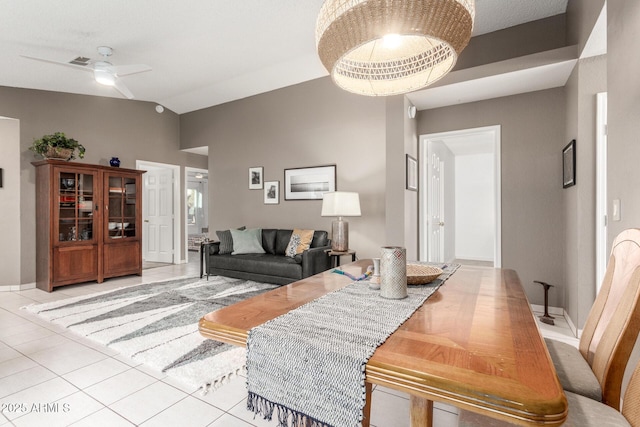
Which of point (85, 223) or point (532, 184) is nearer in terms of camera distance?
point (532, 184)

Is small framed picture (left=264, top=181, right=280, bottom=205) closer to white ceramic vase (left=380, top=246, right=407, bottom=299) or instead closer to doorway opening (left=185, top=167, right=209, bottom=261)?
white ceramic vase (left=380, top=246, right=407, bottom=299)

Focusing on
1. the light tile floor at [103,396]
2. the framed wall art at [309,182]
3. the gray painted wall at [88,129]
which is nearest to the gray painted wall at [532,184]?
the framed wall art at [309,182]

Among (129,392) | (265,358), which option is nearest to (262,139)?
(129,392)

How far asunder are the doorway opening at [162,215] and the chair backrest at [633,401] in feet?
22.0

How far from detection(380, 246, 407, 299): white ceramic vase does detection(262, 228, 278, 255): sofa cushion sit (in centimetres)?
380

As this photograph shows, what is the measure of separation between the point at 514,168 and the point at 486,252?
3785mm

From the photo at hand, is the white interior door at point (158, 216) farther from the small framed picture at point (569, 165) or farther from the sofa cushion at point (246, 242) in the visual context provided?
the small framed picture at point (569, 165)

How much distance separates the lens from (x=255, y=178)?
550 centimetres

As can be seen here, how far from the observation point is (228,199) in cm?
584

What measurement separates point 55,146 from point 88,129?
2.67 ft

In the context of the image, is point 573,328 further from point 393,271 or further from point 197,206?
point 197,206

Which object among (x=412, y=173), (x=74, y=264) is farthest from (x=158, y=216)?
(x=412, y=173)

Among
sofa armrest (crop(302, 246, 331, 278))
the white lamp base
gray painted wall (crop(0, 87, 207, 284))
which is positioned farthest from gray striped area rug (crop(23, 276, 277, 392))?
gray painted wall (crop(0, 87, 207, 284))

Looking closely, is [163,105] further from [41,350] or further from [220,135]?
[41,350]
